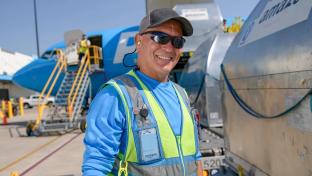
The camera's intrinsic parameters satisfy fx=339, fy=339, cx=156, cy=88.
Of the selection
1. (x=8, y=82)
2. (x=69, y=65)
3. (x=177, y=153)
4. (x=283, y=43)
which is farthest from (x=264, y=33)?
(x=8, y=82)

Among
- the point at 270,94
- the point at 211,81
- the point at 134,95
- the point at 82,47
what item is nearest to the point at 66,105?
the point at 82,47

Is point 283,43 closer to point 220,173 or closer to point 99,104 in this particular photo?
point 99,104

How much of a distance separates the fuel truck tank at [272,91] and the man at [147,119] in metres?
0.76

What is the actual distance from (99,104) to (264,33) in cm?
188

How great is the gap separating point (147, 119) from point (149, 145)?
0.15 m

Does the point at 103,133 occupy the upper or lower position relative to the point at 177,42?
lower

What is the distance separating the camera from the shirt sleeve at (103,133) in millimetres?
1849

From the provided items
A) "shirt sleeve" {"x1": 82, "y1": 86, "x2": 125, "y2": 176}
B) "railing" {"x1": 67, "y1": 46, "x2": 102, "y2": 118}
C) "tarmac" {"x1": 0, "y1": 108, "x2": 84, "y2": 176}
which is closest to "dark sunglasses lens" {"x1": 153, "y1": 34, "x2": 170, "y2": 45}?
"shirt sleeve" {"x1": 82, "y1": 86, "x2": 125, "y2": 176}

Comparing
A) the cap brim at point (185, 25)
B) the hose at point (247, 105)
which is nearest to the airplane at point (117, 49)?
the hose at point (247, 105)

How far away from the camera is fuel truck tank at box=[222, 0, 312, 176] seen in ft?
7.59

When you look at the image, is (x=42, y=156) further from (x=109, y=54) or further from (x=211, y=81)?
(x=109, y=54)

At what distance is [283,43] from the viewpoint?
2.61 meters

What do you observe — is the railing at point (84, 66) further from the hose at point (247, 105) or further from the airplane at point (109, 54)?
the hose at point (247, 105)

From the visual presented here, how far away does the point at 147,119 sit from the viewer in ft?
6.50
